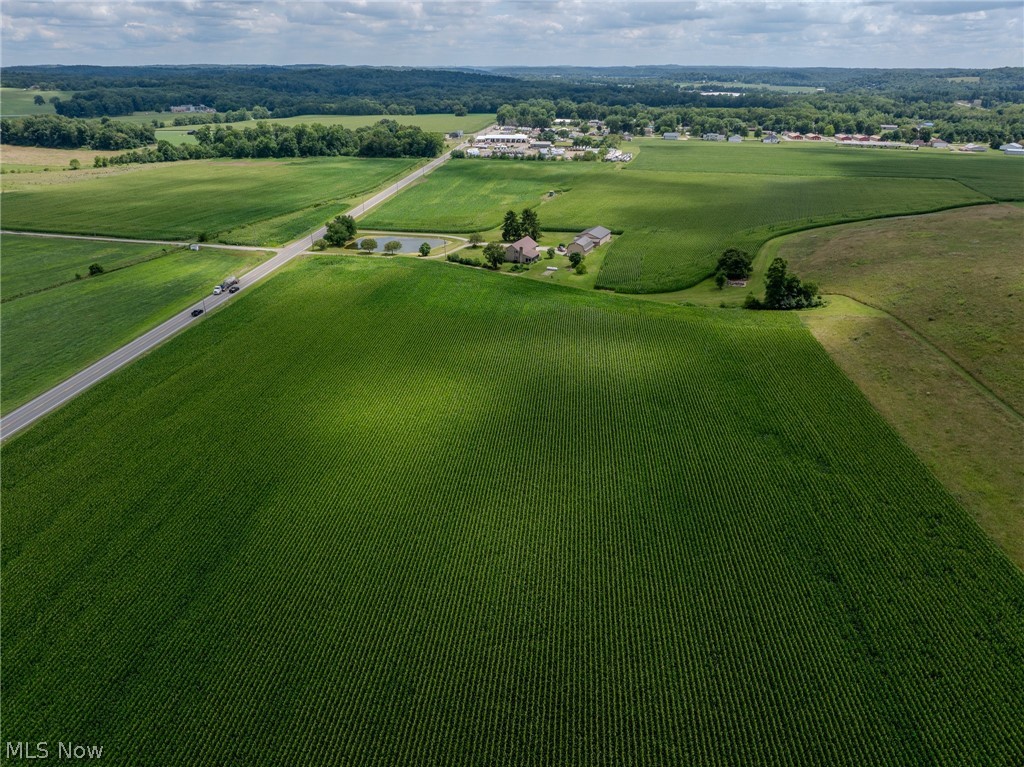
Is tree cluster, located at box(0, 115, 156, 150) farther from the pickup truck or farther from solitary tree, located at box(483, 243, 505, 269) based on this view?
solitary tree, located at box(483, 243, 505, 269)

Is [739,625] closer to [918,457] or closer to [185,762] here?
[918,457]

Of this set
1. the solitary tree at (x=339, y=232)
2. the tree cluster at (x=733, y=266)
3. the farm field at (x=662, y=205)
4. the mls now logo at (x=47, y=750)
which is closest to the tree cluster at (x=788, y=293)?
the tree cluster at (x=733, y=266)

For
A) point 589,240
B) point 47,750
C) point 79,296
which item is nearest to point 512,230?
point 589,240

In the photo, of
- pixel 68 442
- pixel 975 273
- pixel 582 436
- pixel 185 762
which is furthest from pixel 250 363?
pixel 975 273

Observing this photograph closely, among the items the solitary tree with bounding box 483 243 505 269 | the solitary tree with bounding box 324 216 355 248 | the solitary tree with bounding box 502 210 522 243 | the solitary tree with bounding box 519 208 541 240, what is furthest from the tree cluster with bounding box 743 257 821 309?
the solitary tree with bounding box 324 216 355 248

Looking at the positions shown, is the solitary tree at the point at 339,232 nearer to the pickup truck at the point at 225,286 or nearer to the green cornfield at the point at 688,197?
the green cornfield at the point at 688,197
